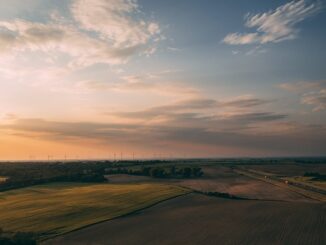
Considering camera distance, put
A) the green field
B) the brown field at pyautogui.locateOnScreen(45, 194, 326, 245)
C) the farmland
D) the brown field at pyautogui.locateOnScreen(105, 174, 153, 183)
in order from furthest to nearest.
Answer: the brown field at pyautogui.locateOnScreen(105, 174, 153, 183) → the green field → the farmland → the brown field at pyautogui.locateOnScreen(45, 194, 326, 245)

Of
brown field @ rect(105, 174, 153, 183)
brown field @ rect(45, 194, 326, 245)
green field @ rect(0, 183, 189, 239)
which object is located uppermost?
brown field @ rect(105, 174, 153, 183)

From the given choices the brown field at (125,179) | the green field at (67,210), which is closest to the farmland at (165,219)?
the green field at (67,210)

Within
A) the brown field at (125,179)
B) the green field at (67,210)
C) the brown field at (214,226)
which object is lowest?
the brown field at (214,226)

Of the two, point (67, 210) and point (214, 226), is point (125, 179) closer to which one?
point (67, 210)

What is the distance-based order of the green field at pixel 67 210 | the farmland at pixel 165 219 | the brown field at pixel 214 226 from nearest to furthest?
the brown field at pixel 214 226 < the farmland at pixel 165 219 < the green field at pixel 67 210

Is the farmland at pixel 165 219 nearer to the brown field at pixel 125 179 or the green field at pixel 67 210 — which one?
the green field at pixel 67 210

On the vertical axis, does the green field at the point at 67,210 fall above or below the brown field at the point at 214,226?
above

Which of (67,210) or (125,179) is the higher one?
(125,179)

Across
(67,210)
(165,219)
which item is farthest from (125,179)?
(165,219)

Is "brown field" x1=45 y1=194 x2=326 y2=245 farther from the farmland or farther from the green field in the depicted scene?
the green field

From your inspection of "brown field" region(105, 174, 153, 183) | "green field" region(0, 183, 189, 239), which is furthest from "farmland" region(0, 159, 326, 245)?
"brown field" region(105, 174, 153, 183)
